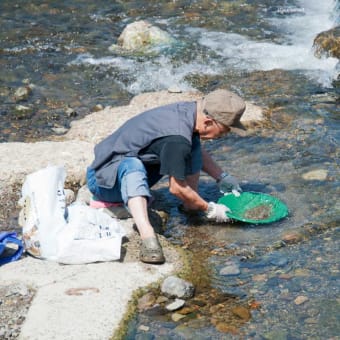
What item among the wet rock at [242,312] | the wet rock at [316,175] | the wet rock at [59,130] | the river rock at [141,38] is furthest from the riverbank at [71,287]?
the river rock at [141,38]

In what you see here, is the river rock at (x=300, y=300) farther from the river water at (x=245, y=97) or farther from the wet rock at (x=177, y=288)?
the wet rock at (x=177, y=288)

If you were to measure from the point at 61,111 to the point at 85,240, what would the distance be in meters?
3.64

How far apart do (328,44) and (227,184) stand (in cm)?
441

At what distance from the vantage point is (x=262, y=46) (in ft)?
33.4

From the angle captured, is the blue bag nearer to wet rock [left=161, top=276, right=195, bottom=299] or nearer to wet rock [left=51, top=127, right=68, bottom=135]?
wet rock [left=161, top=276, right=195, bottom=299]

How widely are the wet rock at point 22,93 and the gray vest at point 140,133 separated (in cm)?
329

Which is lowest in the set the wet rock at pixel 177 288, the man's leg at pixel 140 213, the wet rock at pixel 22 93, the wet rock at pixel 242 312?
the wet rock at pixel 22 93

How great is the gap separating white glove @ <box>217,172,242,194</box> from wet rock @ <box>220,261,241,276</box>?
0.98m

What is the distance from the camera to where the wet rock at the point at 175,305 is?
4.46 m

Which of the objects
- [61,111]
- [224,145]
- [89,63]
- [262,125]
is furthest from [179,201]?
[89,63]

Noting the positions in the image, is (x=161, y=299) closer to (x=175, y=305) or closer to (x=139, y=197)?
(x=175, y=305)

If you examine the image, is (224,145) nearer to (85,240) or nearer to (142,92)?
(142,92)

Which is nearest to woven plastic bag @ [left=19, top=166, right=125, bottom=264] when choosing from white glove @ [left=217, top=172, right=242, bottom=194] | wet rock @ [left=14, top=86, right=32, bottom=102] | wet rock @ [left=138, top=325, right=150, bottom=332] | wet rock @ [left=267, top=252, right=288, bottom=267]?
wet rock @ [left=138, top=325, right=150, bottom=332]

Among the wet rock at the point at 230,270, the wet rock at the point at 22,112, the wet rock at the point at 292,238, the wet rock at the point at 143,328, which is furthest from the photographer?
the wet rock at the point at 22,112
